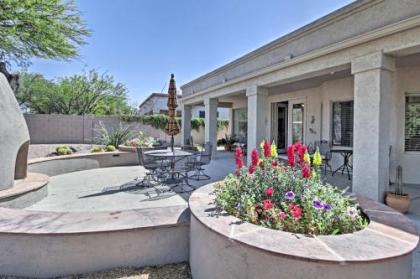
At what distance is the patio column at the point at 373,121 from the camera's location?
15.3ft

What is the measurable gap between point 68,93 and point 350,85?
853 inches

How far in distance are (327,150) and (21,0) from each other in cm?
1102

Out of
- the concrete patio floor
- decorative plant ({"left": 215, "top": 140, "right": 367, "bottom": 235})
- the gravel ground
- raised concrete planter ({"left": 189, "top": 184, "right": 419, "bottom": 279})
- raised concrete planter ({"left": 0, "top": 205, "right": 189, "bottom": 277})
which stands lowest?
the gravel ground

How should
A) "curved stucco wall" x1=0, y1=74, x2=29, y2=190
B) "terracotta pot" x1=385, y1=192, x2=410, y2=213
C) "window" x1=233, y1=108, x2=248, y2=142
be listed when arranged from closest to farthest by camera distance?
"terracotta pot" x1=385, y1=192, x2=410, y2=213 → "curved stucco wall" x1=0, y1=74, x2=29, y2=190 → "window" x1=233, y1=108, x2=248, y2=142

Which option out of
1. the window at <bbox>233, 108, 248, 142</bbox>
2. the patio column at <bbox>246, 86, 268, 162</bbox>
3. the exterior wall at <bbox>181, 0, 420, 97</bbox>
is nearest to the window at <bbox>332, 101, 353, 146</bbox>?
the patio column at <bbox>246, 86, 268, 162</bbox>

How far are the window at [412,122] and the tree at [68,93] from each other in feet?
74.6

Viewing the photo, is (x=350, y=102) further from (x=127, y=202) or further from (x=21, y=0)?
(x=21, y=0)

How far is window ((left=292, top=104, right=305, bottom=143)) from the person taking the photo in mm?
11410

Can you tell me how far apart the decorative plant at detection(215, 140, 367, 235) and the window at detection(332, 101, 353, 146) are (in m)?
6.13

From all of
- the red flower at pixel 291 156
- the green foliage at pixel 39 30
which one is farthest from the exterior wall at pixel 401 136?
the green foliage at pixel 39 30

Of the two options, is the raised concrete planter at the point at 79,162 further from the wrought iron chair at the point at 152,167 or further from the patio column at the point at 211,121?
the patio column at the point at 211,121

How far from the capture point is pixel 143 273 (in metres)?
2.93

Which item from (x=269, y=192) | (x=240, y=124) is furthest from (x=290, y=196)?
(x=240, y=124)

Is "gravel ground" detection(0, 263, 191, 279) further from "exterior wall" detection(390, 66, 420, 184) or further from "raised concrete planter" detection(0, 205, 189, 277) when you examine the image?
"exterior wall" detection(390, 66, 420, 184)
